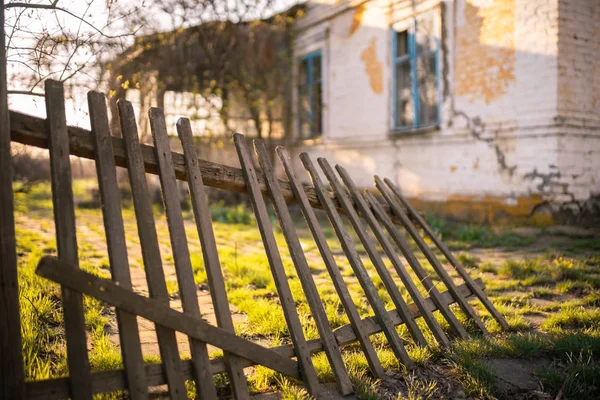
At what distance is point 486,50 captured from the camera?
24.6ft

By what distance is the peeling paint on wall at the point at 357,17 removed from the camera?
9891 millimetres

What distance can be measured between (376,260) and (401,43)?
24.2 ft

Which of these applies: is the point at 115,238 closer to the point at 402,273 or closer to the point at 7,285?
the point at 7,285

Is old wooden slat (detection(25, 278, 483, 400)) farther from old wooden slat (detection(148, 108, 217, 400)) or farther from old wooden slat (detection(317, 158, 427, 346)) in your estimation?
old wooden slat (detection(317, 158, 427, 346))

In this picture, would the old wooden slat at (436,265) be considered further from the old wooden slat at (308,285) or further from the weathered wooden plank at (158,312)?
the weathered wooden plank at (158,312)

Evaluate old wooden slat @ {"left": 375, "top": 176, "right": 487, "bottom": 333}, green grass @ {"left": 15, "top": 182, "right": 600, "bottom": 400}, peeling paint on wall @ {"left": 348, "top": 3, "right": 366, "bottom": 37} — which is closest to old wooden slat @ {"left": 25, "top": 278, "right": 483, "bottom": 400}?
green grass @ {"left": 15, "top": 182, "right": 600, "bottom": 400}

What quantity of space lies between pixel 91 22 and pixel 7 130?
3.94ft

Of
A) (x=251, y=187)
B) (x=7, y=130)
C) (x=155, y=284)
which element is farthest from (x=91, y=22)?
(x=155, y=284)

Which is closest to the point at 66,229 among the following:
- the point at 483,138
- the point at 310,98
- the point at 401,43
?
the point at 483,138

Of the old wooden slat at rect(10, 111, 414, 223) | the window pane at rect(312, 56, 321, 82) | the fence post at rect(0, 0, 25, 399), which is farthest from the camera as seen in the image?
the window pane at rect(312, 56, 321, 82)

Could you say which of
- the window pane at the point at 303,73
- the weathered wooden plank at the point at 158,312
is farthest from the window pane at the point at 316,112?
the weathered wooden plank at the point at 158,312

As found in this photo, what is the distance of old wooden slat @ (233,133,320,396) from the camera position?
2.23 metres

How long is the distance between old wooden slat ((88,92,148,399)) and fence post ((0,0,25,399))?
33 centimetres

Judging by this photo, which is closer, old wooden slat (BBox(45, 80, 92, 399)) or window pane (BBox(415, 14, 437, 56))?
old wooden slat (BBox(45, 80, 92, 399))
